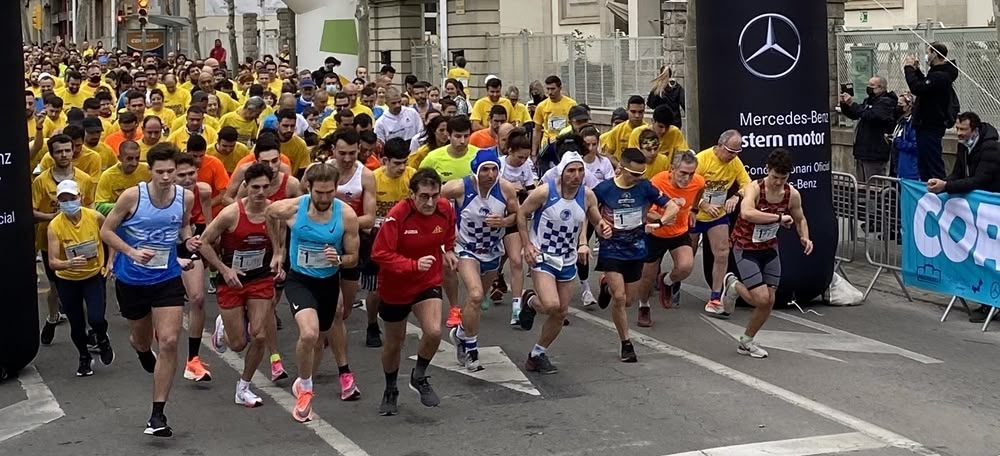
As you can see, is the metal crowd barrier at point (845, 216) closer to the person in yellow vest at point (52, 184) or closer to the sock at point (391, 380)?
the sock at point (391, 380)

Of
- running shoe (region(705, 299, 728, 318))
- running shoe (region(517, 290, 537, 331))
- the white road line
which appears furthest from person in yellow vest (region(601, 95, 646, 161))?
the white road line

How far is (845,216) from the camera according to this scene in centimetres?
1455

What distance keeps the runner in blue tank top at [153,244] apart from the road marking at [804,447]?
3.42m

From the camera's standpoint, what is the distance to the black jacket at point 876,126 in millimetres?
17344

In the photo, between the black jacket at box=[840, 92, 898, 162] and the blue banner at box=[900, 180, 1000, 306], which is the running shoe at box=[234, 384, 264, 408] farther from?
the black jacket at box=[840, 92, 898, 162]

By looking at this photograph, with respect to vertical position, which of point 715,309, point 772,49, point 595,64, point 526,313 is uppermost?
point 595,64

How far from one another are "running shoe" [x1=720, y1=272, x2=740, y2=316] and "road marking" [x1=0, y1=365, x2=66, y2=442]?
5.20 meters

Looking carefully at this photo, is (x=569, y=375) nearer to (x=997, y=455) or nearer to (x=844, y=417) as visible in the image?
(x=844, y=417)

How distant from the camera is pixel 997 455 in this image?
26.9 ft

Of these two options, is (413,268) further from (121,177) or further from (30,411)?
(121,177)

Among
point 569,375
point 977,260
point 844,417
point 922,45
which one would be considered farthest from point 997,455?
point 922,45

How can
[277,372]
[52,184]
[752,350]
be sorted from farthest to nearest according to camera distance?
[52,184], [752,350], [277,372]

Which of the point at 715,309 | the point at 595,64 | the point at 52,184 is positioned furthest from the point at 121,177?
the point at 595,64

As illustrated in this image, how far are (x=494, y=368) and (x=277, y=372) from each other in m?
1.59
